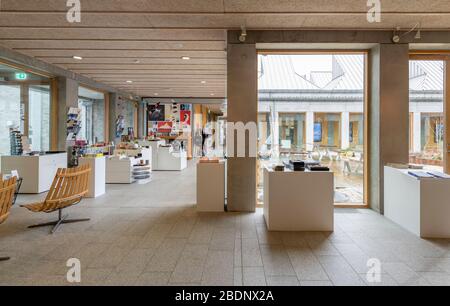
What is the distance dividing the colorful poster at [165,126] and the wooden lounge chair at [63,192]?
9825mm

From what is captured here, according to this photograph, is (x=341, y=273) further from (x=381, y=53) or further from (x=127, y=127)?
(x=127, y=127)

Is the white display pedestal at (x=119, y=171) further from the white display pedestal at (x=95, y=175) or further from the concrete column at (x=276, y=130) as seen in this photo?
the concrete column at (x=276, y=130)

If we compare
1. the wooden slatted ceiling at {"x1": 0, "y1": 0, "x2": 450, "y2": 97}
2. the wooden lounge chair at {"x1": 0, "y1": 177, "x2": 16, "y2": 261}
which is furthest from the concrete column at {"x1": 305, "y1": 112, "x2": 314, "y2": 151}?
the wooden lounge chair at {"x1": 0, "y1": 177, "x2": 16, "y2": 261}

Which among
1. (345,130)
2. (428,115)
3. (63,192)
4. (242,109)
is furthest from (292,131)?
(63,192)

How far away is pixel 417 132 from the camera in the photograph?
17.6 ft

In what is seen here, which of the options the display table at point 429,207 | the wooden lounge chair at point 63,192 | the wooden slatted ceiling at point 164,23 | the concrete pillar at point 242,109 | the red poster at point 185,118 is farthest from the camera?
the red poster at point 185,118

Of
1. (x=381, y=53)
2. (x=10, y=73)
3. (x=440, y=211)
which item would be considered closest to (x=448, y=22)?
(x=381, y=53)

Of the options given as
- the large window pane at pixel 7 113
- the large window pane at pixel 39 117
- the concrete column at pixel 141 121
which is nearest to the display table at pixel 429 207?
the large window pane at pixel 7 113

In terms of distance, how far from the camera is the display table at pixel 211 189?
4.99 metres

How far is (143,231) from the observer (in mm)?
Answer: 3938

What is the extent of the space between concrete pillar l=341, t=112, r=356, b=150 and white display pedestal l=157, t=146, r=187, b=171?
6711mm
